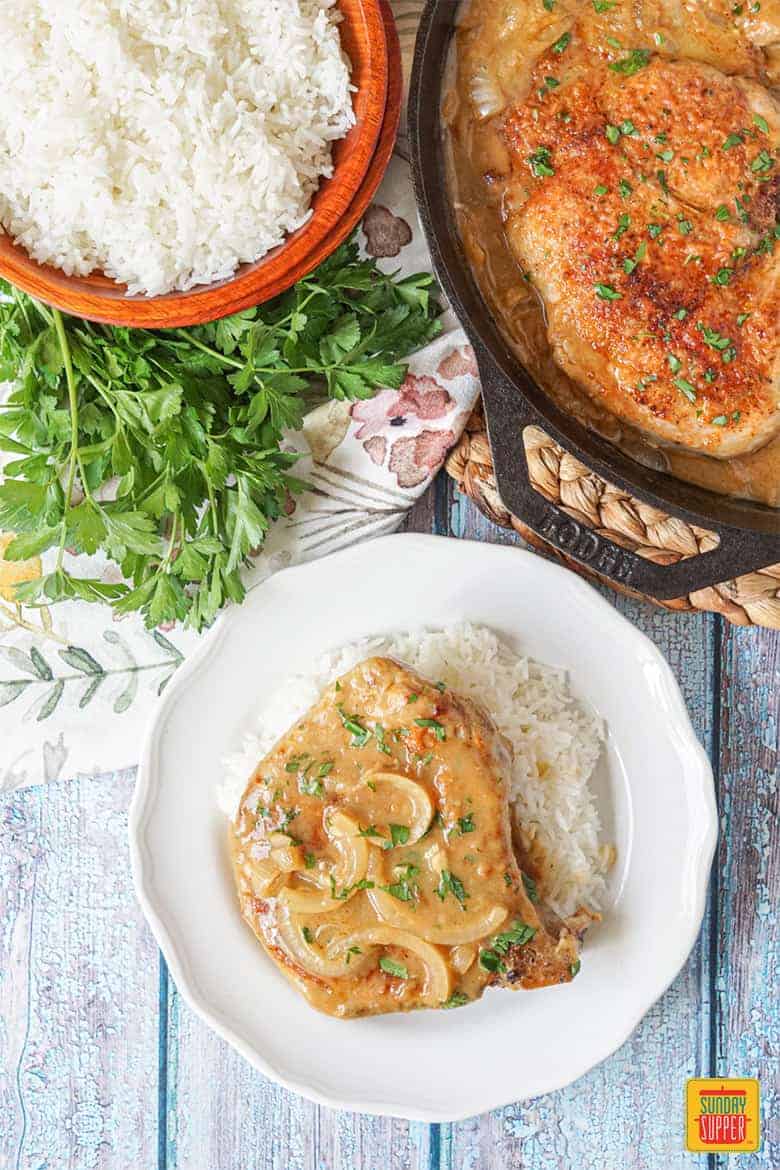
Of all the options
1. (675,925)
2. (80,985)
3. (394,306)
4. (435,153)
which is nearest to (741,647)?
(675,925)

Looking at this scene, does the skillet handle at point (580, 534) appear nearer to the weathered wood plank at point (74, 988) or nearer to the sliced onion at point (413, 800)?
the sliced onion at point (413, 800)

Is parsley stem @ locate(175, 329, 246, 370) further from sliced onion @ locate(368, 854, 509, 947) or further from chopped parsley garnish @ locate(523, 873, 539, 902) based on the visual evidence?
chopped parsley garnish @ locate(523, 873, 539, 902)

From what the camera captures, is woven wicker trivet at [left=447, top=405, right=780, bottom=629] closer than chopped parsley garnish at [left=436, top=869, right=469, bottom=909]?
No

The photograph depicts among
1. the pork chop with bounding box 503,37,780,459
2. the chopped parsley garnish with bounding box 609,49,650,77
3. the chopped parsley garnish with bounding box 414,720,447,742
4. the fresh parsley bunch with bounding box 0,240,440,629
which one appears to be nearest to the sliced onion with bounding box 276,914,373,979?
the chopped parsley garnish with bounding box 414,720,447,742

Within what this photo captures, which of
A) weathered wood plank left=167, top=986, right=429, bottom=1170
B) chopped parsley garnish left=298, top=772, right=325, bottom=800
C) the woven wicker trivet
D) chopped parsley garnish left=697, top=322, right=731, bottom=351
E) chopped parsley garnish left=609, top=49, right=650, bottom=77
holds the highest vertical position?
chopped parsley garnish left=609, top=49, right=650, bottom=77

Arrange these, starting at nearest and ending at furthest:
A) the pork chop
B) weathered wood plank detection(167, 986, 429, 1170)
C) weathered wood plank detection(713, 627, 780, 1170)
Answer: the pork chop
weathered wood plank detection(713, 627, 780, 1170)
weathered wood plank detection(167, 986, 429, 1170)

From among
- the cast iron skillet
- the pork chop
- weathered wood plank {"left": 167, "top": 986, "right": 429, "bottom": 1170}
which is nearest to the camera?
the cast iron skillet
